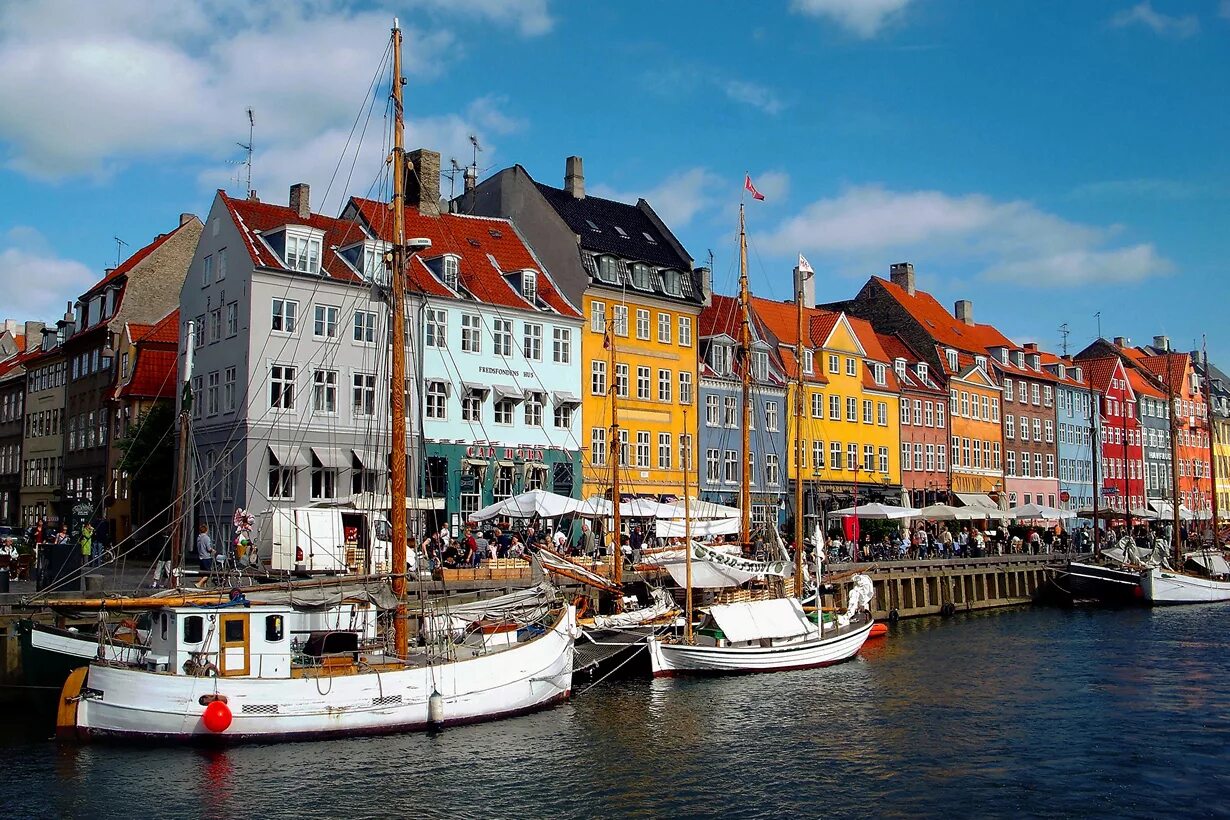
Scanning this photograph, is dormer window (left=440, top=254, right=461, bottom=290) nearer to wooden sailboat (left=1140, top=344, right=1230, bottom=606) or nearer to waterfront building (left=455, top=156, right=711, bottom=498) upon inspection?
waterfront building (left=455, top=156, right=711, bottom=498)

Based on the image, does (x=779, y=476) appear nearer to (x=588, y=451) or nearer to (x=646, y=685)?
(x=588, y=451)

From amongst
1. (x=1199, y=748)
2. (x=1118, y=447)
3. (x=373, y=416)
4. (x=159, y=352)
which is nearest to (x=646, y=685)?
(x=1199, y=748)

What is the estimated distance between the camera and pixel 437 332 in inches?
2028

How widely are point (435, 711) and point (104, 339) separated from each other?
1630 inches

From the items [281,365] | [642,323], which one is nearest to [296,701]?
[281,365]

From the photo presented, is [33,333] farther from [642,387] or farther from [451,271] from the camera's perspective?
[642,387]

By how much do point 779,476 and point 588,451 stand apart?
14.4 metres

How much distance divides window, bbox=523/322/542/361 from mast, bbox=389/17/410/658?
23.6 m

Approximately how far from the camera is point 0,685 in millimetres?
30828

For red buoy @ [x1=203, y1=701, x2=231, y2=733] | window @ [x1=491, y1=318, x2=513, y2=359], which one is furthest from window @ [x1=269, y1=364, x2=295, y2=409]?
red buoy @ [x1=203, y1=701, x2=231, y2=733]

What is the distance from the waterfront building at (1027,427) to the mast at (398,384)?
64.2 meters

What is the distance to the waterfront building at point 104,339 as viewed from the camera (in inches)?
2426

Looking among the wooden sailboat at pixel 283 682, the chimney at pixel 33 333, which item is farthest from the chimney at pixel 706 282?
the chimney at pixel 33 333

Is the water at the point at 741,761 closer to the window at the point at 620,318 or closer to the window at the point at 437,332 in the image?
the window at the point at 437,332
